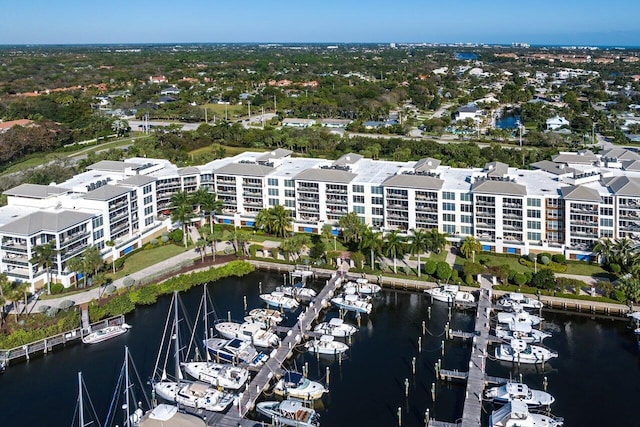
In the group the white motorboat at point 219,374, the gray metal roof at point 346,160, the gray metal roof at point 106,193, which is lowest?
the white motorboat at point 219,374

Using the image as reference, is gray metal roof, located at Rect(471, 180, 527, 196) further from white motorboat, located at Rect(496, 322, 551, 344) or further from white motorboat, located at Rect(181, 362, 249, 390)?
white motorboat, located at Rect(181, 362, 249, 390)

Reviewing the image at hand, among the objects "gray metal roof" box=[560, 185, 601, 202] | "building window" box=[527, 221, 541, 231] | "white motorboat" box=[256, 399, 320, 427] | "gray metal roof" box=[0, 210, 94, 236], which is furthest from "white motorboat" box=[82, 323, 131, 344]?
"gray metal roof" box=[560, 185, 601, 202]

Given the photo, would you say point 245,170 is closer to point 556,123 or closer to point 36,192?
point 36,192

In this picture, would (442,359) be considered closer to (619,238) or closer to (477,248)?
(477,248)

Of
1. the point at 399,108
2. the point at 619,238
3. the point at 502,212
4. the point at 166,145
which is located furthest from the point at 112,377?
the point at 399,108

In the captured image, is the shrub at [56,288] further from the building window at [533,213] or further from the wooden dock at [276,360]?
the building window at [533,213]

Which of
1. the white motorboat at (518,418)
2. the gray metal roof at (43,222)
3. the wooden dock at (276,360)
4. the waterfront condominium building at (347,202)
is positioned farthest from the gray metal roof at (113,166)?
the white motorboat at (518,418)

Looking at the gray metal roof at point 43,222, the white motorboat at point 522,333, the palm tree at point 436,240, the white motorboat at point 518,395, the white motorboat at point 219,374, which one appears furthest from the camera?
the palm tree at point 436,240
